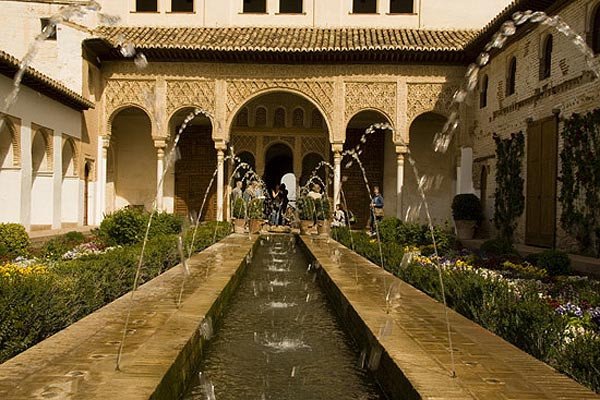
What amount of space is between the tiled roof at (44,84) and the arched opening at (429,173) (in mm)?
11158

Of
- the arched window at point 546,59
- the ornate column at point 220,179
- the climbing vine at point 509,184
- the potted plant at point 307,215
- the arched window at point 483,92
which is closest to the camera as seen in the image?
the arched window at point 546,59

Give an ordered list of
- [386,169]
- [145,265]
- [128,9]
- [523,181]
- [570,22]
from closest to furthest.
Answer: [145,265] < [570,22] < [523,181] < [128,9] < [386,169]

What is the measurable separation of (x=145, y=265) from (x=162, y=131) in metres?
12.0

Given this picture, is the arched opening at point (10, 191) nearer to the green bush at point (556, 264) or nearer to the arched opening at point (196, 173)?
the arched opening at point (196, 173)

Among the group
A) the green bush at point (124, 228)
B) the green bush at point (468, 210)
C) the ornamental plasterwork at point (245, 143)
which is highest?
the ornamental plasterwork at point (245, 143)

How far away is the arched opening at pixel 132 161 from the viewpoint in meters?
21.3

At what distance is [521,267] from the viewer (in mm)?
9172

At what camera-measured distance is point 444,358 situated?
3.39 metres

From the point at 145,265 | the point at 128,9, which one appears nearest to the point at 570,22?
the point at 145,265

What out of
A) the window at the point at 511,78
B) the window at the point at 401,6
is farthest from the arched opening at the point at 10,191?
the window at the point at 401,6

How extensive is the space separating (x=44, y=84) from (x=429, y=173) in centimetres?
1318

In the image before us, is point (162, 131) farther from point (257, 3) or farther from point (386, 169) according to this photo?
point (386, 169)

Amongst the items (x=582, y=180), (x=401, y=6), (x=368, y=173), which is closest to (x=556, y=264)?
(x=582, y=180)

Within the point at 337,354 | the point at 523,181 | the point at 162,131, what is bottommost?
the point at 337,354
